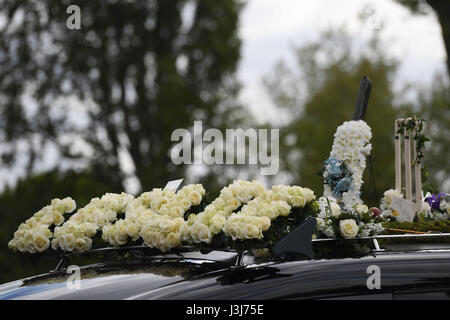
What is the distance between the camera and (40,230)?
361 cm

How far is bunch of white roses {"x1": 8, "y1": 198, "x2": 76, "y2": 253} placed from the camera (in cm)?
359

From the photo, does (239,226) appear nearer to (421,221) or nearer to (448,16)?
(421,221)

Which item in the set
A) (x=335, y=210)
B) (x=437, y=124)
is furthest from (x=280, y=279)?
(x=437, y=124)

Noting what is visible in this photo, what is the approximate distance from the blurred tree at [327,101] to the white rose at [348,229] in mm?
17369

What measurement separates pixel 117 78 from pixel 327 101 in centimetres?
996

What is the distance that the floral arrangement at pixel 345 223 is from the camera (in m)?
2.96

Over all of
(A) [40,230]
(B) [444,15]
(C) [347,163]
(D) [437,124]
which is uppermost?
(B) [444,15]

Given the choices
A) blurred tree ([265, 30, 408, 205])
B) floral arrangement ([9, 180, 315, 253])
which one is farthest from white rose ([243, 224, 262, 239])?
blurred tree ([265, 30, 408, 205])

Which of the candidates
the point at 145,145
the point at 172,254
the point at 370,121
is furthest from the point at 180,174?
the point at 172,254

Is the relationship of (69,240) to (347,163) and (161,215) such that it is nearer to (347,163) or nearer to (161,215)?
(161,215)

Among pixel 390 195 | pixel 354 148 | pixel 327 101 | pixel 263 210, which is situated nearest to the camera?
pixel 263 210

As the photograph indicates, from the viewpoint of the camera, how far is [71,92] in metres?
17.7

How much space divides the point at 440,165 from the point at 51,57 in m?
13.8

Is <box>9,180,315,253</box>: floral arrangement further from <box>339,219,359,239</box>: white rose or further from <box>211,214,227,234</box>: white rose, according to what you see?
<box>339,219,359,239</box>: white rose
